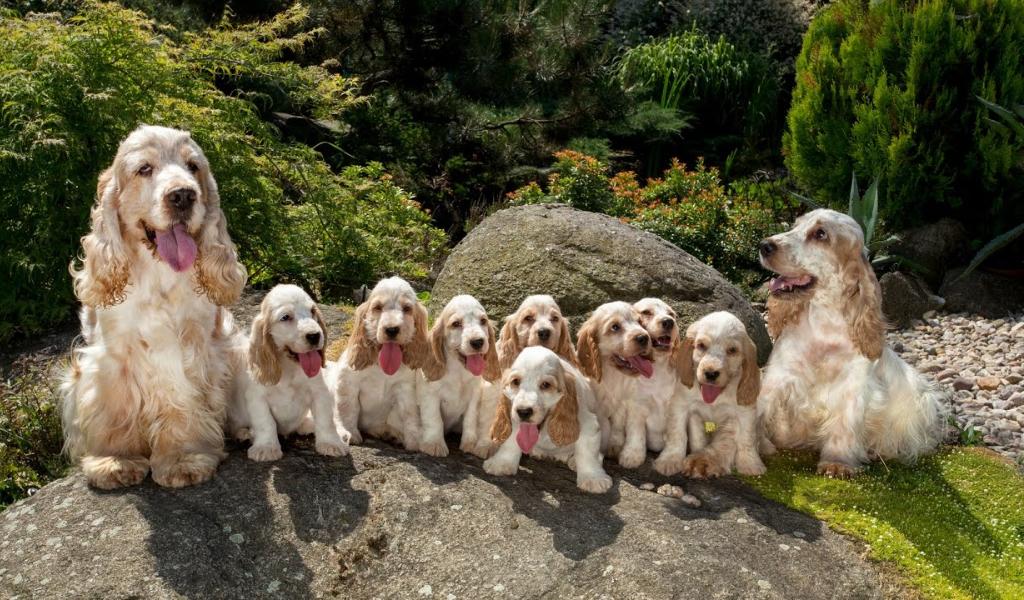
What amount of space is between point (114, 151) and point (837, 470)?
224 inches

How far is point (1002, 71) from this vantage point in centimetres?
983

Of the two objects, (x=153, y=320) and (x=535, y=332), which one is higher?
(x=153, y=320)

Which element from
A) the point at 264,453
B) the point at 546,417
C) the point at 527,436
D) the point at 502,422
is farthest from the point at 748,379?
the point at 264,453

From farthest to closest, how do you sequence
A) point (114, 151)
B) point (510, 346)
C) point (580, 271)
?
point (580, 271) < point (114, 151) < point (510, 346)

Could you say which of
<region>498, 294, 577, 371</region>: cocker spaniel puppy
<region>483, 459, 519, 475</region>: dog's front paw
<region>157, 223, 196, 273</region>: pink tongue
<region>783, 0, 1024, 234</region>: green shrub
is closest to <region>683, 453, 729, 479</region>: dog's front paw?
<region>498, 294, 577, 371</region>: cocker spaniel puppy

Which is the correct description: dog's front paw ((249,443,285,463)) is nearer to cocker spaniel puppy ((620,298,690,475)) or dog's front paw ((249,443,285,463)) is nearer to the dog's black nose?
the dog's black nose

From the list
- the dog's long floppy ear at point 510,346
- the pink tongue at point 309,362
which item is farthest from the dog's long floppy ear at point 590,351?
the pink tongue at point 309,362

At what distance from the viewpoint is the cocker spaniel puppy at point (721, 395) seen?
575cm

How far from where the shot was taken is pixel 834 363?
6219mm

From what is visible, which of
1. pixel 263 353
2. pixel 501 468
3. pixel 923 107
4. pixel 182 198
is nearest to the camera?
pixel 182 198

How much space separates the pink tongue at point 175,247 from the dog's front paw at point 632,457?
2.82m

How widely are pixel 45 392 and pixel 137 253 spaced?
8.98ft

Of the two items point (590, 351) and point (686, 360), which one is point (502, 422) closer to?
point (590, 351)

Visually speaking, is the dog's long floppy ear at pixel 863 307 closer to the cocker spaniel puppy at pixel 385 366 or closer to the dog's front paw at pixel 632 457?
the dog's front paw at pixel 632 457
